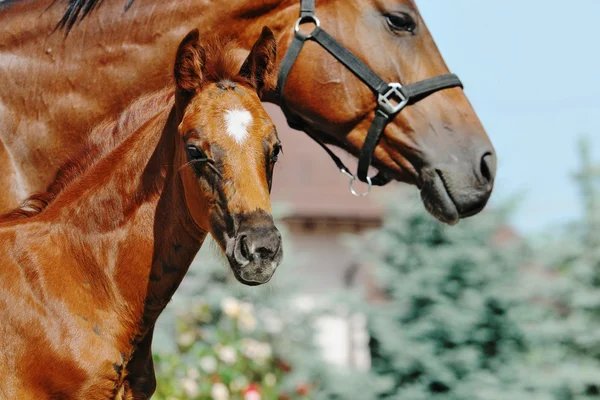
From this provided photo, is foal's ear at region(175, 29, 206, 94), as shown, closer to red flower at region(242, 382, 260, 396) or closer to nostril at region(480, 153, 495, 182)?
nostril at region(480, 153, 495, 182)

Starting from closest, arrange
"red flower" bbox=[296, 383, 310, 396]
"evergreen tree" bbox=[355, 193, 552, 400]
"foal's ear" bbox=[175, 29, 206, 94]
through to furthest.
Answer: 1. "foal's ear" bbox=[175, 29, 206, 94]
2. "evergreen tree" bbox=[355, 193, 552, 400]
3. "red flower" bbox=[296, 383, 310, 396]

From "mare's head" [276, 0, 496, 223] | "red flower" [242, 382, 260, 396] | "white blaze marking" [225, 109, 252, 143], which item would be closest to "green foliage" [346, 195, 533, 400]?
"red flower" [242, 382, 260, 396]

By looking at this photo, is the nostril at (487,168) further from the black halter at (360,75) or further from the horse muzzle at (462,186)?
the black halter at (360,75)

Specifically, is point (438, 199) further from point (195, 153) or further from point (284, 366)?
point (284, 366)

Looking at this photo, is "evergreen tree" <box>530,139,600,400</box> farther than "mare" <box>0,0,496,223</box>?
Yes

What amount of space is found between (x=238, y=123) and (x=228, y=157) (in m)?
0.15

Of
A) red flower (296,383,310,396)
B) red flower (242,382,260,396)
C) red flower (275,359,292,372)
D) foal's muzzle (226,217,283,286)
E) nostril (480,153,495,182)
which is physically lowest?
red flower (275,359,292,372)

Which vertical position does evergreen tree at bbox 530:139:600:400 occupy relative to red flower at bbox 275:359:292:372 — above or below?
above

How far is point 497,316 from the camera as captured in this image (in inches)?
301

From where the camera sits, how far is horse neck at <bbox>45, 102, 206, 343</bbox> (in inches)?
141

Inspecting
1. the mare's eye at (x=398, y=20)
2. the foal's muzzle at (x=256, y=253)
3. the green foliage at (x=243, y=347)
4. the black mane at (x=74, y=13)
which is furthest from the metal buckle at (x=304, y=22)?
the green foliage at (x=243, y=347)

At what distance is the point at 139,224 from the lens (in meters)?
3.64

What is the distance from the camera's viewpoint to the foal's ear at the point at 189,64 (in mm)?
3568

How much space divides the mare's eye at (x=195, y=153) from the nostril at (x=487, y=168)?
56.0 inches
